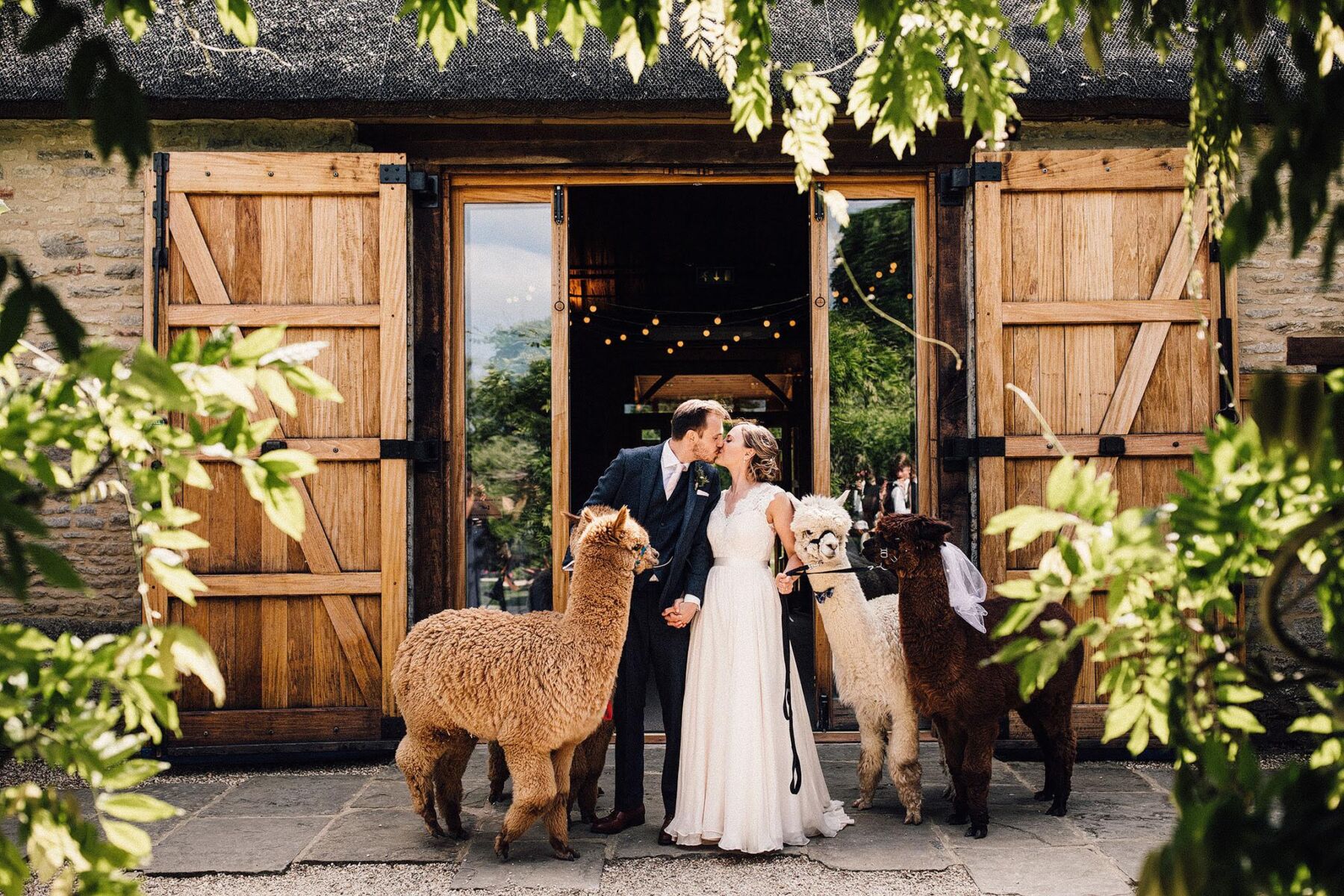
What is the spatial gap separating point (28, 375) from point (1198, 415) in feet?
23.0

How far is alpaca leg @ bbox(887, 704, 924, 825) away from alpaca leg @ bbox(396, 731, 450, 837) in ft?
6.75

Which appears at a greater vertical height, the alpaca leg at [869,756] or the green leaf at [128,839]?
the green leaf at [128,839]

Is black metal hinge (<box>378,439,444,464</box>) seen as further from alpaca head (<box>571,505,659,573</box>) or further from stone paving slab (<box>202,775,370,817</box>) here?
alpaca head (<box>571,505,659,573</box>)

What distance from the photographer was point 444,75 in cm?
611

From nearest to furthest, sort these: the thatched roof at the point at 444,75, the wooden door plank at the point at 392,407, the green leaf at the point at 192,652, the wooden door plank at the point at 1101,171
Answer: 1. the green leaf at the point at 192,652
2. the thatched roof at the point at 444,75
3. the wooden door plank at the point at 392,407
4. the wooden door plank at the point at 1101,171

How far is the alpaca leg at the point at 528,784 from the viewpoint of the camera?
4.22 metres

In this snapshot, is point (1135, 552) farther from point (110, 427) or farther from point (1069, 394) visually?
point (1069, 394)

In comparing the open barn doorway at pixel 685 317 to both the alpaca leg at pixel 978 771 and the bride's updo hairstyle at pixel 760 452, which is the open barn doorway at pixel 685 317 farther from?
the bride's updo hairstyle at pixel 760 452

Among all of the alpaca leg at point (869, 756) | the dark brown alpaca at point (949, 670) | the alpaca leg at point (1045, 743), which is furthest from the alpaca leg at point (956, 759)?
the alpaca leg at point (1045, 743)

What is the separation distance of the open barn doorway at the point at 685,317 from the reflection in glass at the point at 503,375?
283 cm

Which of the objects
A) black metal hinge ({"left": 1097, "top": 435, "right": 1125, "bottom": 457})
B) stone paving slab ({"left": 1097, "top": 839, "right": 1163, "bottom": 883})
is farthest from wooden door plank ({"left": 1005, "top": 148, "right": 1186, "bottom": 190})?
stone paving slab ({"left": 1097, "top": 839, "right": 1163, "bottom": 883})

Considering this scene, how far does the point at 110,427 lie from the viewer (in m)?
1.56

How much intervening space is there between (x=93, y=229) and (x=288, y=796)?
3.59 m

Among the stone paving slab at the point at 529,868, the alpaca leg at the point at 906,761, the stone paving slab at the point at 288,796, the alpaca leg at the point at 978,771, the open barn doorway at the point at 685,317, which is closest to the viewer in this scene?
the stone paving slab at the point at 529,868
